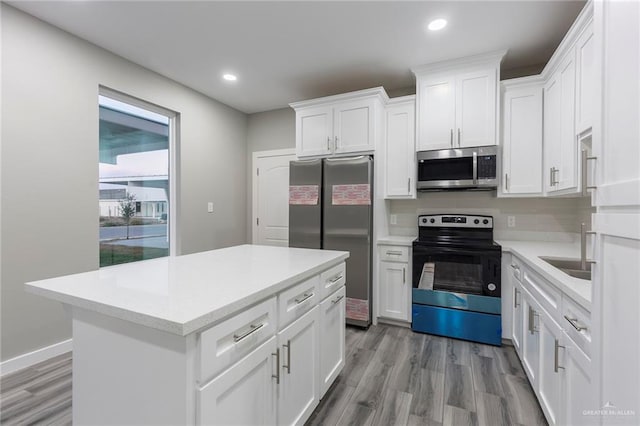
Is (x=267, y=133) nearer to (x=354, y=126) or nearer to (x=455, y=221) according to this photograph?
(x=354, y=126)

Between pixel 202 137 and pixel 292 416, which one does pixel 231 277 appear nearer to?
pixel 292 416

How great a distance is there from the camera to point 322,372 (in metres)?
1.72

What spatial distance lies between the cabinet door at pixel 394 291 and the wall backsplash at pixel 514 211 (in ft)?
2.05

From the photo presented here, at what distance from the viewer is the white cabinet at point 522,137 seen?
261 cm

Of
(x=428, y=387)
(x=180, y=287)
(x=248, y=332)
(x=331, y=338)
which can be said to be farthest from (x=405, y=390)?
(x=180, y=287)

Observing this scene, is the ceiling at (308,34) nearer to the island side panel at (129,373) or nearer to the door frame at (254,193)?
the door frame at (254,193)

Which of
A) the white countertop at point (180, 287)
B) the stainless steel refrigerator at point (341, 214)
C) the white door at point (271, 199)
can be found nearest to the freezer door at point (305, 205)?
the stainless steel refrigerator at point (341, 214)

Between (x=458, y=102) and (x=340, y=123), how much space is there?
47.3 inches

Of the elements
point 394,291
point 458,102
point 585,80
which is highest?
point 458,102

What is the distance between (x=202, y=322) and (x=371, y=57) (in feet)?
9.26

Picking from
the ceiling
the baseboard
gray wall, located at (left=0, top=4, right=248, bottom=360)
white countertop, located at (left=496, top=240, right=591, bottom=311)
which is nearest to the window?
gray wall, located at (left=0, top=4, right=248, bottom=360)

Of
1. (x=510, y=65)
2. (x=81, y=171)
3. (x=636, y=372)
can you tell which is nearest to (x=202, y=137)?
(x=81, y=171)

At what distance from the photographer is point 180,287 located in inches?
44.9

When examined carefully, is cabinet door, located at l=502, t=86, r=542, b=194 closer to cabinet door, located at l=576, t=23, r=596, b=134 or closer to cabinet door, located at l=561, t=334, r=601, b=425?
cabinet door, located at l=576, t=23, r=596, b=134
